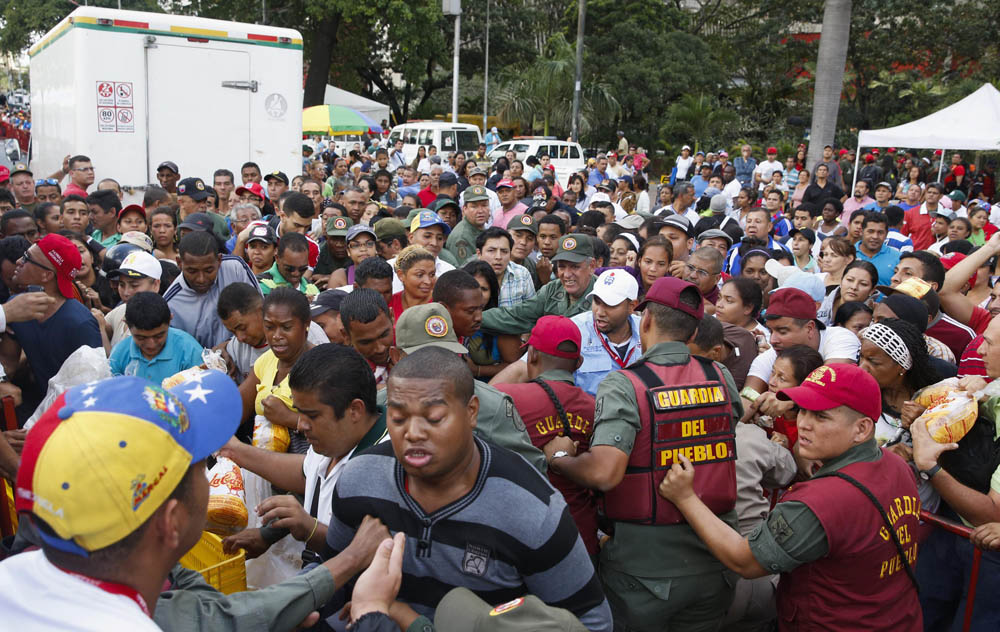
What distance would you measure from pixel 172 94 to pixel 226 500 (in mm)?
8946

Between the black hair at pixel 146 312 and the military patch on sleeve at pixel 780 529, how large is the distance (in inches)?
130

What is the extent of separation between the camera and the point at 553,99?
112 feet

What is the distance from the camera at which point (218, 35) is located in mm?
10797

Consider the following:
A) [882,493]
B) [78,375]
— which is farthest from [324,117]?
[882,493]

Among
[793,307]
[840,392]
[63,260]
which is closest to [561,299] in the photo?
[793,307]

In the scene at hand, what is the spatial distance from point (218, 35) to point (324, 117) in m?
16.4

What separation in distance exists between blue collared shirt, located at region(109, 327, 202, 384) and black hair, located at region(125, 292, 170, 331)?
0.52ft

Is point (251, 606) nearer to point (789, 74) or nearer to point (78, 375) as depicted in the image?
point (78, 375)

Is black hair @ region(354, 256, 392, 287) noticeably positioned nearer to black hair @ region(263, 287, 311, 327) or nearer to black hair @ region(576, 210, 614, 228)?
black hair @ region(263, 287, 311, 327)

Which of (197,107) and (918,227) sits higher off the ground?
(197,107)

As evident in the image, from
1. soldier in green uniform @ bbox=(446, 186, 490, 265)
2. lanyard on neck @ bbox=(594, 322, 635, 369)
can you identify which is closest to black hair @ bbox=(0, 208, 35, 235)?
soldier in green uniform @ bbox=(446, 186, 490, 265)

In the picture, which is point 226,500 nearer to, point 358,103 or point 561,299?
point 561,299

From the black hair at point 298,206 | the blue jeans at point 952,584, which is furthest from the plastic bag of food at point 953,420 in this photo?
the black hair at point 298,206

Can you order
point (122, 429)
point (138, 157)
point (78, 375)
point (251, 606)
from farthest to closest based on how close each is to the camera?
point (138, 157), point (78, 375), point (251, 606), point (122, 429)
